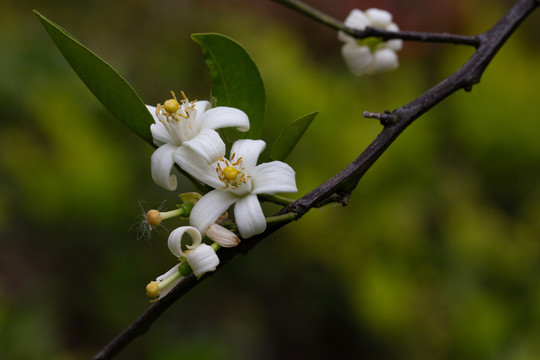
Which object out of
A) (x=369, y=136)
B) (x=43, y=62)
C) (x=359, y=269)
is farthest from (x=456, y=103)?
(x=43, y=62)

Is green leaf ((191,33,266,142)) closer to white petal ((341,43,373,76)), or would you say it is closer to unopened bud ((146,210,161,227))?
unopened bud ((146,210,161,227))

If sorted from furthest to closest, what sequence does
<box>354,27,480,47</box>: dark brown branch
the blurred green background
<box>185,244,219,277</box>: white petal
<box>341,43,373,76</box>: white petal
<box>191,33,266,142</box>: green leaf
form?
the blurred green background, <box>341,43,373,76</box>: white petal, <box>354,27,480,47</box>: dark brown branch, <box>191,33,266,142</box>: green leaf, <box>185,244,219,277</box>: white petal

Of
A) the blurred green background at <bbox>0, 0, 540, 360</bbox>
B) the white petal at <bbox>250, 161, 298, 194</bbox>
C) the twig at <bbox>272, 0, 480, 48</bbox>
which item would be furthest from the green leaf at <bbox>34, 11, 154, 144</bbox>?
the blurred green background at <bbox>0, 0, 540, 360</bbox>

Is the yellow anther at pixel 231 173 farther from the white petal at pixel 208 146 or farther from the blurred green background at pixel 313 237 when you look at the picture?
the blurred green background at pixel 313 237

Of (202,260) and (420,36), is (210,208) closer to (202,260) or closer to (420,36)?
(202,260)

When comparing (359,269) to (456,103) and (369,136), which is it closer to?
(369,136)

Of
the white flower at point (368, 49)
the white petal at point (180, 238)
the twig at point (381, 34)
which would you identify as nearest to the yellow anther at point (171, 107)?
the white petal at point (180, 238)
